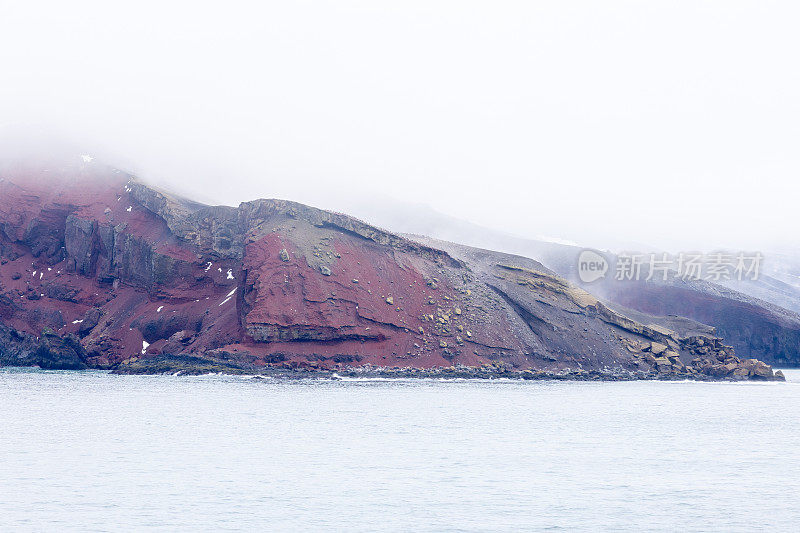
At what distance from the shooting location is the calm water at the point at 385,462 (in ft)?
87.2

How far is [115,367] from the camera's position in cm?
8850

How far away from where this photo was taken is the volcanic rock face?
85438mm

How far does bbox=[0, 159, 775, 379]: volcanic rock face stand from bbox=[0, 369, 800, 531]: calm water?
2083cm

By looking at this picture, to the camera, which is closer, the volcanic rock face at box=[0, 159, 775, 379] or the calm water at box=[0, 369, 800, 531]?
the calm water at box=[0, 369, 800, 531]

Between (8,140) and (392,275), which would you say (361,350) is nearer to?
(392,275)

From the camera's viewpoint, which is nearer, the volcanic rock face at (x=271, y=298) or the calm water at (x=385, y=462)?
the calm water at (x=385, y=462)

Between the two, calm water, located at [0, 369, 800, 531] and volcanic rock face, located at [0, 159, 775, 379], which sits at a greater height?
volcanic rock face, located at [0, 159, 775, 379]

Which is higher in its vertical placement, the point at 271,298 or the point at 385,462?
the point at 271,298

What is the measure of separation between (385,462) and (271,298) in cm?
4994

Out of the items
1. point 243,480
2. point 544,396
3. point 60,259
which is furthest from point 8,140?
point 243,480

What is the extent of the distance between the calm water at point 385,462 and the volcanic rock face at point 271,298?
20.8m

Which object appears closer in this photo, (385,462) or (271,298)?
(385,462)

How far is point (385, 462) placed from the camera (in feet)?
119

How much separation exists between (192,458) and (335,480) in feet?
27.2
